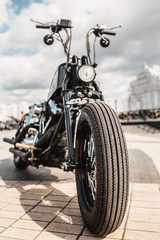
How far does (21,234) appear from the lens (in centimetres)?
215

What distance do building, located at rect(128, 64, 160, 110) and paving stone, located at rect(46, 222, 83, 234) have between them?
75629 mm

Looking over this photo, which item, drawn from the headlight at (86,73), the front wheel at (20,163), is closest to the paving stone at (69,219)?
the headlight at (86,73)

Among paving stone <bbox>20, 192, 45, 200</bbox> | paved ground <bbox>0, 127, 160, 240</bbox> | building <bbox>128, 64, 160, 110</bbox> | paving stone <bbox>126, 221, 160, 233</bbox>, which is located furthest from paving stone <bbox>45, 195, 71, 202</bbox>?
building <bbox>128, 64, 160, 110</bbox>

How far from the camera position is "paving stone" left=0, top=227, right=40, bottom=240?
2096mm

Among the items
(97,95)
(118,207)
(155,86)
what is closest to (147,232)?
(118,207)

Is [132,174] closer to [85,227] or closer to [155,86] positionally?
[85,227]

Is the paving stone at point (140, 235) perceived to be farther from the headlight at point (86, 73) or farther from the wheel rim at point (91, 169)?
the headlight at point (86, 73)

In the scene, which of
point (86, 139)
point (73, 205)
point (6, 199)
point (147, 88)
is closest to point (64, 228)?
point (73, 205)

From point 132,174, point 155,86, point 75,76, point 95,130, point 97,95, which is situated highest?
point 155,86

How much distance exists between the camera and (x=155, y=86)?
286 feet

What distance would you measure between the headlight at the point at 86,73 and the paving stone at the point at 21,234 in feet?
5.23

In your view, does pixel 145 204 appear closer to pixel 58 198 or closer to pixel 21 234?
pixel 58 198

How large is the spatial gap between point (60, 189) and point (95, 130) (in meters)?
1.82

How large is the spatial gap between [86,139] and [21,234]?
43.3 inches
